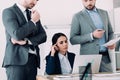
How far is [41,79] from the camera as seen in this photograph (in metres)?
2.35

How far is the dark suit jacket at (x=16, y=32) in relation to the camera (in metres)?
2.66

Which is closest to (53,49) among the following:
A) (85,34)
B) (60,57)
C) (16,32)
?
(60,57)

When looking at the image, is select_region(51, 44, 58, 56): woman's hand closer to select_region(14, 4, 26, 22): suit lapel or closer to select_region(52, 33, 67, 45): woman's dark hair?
select_region(52, 33, 67, 45): woman's dark hair

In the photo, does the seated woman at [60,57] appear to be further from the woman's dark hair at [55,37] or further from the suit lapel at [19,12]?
the suit lapel at [19,12]

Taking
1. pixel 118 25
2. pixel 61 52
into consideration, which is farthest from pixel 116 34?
pixel 61 52

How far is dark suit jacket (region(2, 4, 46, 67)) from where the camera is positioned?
2.66 meters

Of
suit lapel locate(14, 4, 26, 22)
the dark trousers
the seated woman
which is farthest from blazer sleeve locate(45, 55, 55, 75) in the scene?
suit lapel locate(14, 4, 26, 22)

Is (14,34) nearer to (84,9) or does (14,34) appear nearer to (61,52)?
(61,52)

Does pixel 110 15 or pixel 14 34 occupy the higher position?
pixel 110 15

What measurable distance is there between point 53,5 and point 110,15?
2.32 ft

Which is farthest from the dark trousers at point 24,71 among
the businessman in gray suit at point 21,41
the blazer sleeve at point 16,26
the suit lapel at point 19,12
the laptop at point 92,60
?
the laptop at point 92,60

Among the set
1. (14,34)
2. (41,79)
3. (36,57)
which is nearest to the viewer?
(41,79)

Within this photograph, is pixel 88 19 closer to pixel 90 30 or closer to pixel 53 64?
pixel 90 30

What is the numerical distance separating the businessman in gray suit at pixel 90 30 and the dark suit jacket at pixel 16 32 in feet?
1.79
